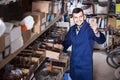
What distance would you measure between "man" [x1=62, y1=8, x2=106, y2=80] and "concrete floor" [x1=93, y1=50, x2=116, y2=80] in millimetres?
1175

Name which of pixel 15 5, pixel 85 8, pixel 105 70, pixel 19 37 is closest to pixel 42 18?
pixel 15 5

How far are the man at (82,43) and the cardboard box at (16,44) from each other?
108 centimetres

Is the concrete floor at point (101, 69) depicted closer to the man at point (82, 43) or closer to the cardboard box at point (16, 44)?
the man at point (82, 43)

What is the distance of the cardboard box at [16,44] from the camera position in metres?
1.44

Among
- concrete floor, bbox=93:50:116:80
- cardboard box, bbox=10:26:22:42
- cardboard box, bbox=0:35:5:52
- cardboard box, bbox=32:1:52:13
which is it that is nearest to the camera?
cardboard box, bbox=0:35:5:52

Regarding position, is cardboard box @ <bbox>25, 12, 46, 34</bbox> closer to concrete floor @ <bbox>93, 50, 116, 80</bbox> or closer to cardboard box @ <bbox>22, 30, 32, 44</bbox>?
cardboard box @ <bbox>22, 30, 32, 44</bbox>

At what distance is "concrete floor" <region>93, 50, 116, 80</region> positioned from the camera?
3.83 meters

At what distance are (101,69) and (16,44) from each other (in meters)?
2.88

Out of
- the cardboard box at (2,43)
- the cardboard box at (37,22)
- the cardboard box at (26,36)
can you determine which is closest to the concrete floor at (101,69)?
the cardboard box at (37,22)

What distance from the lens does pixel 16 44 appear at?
1.49 meters

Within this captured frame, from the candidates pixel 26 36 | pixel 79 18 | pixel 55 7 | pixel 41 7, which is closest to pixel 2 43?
pixel 26 36

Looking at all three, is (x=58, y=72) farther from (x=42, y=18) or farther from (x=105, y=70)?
(x=105, y=70)

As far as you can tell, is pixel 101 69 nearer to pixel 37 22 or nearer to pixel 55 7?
pixel 55 7

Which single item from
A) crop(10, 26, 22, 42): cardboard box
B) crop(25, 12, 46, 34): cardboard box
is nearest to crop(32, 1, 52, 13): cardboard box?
crop(25, 12, 46, 34): cardboard box
